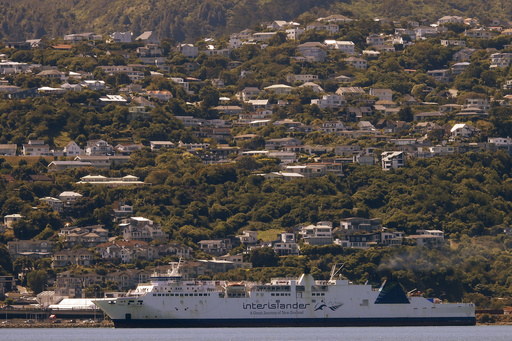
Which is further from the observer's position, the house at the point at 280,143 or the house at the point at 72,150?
the house at the point at 280,143

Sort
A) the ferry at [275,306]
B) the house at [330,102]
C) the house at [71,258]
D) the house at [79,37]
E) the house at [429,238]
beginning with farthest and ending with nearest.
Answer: the house at [79,37] < the house at [330,102] < the house at [429,238] < the house at [71,258] < the ferry at [275,306]

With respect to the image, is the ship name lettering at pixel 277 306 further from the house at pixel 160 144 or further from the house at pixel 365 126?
the house at pixel 365 126

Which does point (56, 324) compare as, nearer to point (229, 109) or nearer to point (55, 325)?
point (55, 325)

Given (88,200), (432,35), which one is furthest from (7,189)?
(432,35)

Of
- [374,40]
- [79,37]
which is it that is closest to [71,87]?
[79,37]

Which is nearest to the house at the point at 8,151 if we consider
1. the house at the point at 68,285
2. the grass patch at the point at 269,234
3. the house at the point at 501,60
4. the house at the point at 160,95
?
the house at the point at 160,95

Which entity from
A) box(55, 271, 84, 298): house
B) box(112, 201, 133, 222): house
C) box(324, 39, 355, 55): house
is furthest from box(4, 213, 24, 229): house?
box(324, 39, 355, 55): house

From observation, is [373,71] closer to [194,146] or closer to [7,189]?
[194,146]
